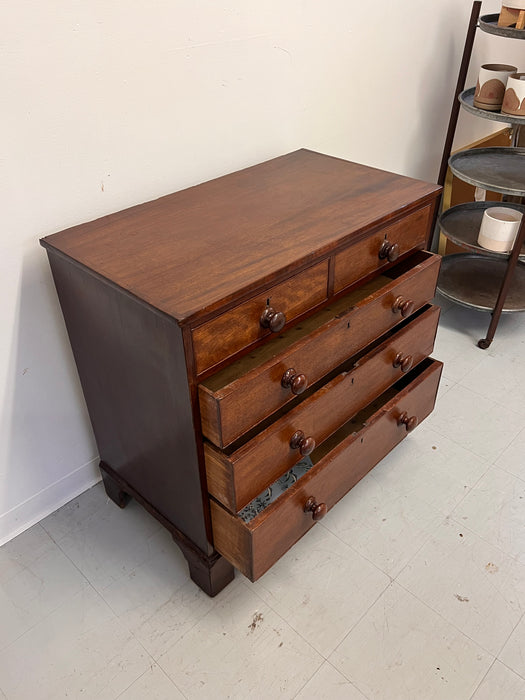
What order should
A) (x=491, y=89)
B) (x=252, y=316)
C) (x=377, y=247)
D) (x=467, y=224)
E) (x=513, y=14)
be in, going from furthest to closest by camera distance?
(x=467, y=224), (x=491, y=89), (x=513, y=14), (x=377, y=247), (x=252, y=316)

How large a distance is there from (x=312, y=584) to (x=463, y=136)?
188 cm

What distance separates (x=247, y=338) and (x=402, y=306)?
430 mm

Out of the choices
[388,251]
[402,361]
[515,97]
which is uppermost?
[515,97]

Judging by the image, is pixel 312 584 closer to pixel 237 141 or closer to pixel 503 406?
pixel 503 406

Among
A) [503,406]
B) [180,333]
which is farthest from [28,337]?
[503,406]

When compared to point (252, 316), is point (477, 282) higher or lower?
lower

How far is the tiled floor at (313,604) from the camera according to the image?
1.12 meters

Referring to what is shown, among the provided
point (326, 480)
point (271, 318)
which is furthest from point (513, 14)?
point (326, 480)

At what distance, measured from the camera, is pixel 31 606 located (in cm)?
125

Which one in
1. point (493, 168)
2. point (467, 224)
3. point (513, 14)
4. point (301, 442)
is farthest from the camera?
point (467, 224)

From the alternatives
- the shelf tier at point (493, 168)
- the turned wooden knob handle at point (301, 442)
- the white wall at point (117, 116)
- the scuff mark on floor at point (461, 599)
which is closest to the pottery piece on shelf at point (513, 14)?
the white wall at point (117, 116)

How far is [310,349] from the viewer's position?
106cm

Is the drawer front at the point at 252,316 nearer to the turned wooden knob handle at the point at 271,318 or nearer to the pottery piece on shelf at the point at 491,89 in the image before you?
the turned wooden knob handle at the point at 271,318

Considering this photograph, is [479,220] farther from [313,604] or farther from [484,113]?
[313,604]
